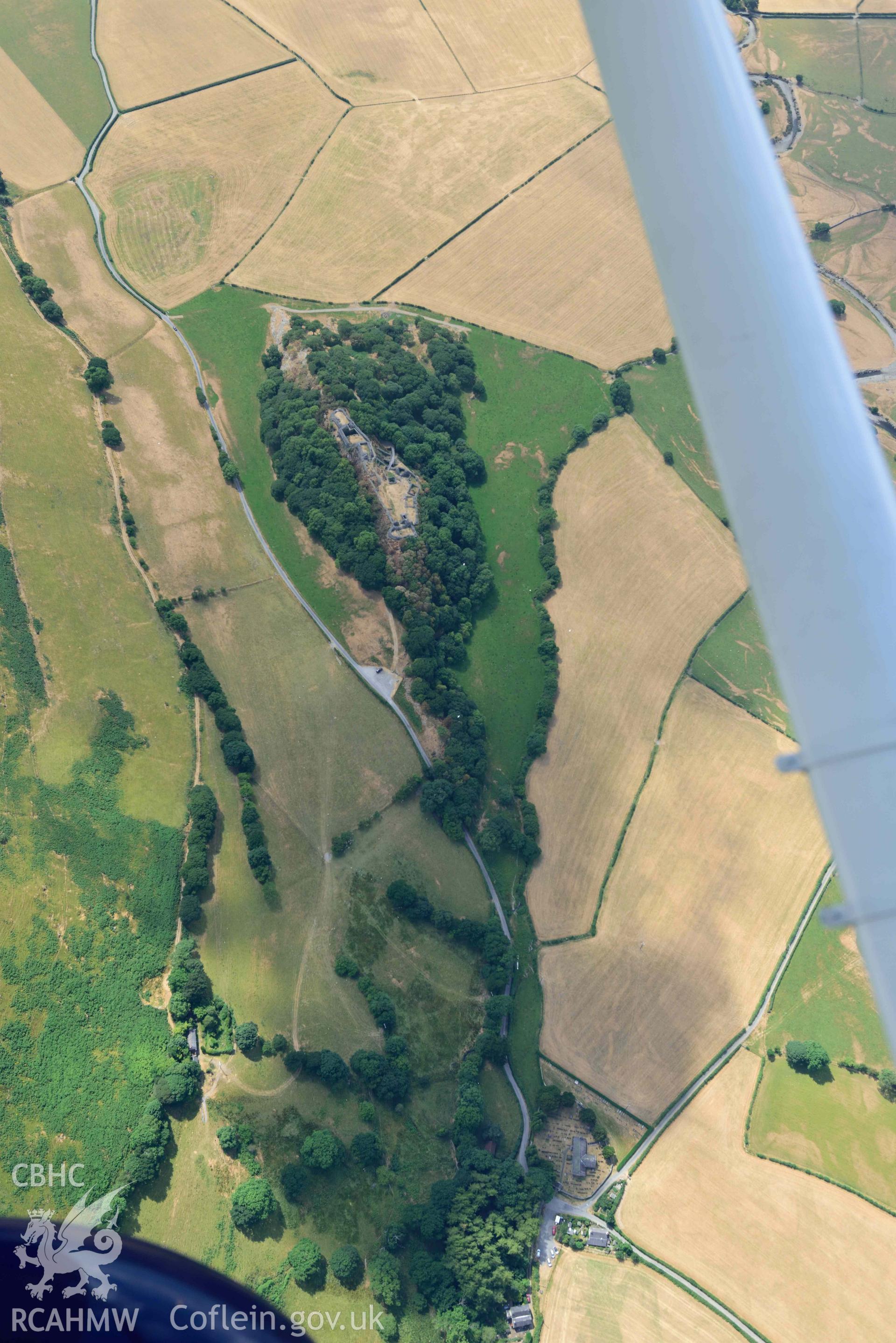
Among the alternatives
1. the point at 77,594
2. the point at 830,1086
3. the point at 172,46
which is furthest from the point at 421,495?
the point at 172,46

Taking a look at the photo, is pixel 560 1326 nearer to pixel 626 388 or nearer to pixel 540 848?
pixel 540 848

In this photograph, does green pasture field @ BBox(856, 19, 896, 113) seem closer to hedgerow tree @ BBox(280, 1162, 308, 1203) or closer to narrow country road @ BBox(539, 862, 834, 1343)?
narrow country road @ BBox(539, 862, 834, 1343)

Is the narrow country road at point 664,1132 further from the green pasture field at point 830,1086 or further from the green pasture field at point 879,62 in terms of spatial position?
the green pasture field at point 879,62

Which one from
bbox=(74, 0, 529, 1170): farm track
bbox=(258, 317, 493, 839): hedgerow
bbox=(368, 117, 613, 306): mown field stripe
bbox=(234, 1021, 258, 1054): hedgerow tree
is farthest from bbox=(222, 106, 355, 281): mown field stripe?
bbox=(234, 1021, 258, 1054): hedgerow tree

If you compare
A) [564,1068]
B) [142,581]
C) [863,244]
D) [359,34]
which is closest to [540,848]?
[564,1068]

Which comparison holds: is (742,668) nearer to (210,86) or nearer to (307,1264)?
(307,1264)

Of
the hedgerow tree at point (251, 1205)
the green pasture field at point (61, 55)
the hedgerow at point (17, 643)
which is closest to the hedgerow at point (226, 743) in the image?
the hedgerow at point (17, 643)
